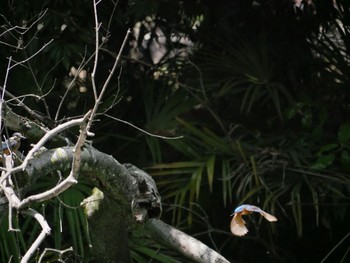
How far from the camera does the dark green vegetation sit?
3604 mm

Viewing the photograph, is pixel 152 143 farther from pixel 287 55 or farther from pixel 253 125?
pixel 287 55

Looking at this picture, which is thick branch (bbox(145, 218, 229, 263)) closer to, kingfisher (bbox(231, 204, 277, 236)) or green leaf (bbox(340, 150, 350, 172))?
kingfisher (bbox(231, 204, 277, 236))

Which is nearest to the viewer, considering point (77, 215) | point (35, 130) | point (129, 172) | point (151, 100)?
point (35, 130)

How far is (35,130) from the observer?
255 cm

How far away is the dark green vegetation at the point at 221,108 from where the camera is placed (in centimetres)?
360

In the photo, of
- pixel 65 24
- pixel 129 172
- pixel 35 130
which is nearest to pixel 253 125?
pixel 65 24

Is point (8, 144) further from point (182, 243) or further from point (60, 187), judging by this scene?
point (182, 243)

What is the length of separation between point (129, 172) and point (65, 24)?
1167mm

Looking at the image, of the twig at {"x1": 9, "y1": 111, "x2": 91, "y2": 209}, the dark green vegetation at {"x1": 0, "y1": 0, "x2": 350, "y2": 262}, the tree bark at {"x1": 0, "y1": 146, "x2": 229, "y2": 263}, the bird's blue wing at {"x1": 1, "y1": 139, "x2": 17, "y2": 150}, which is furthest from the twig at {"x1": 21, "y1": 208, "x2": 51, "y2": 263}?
the dark green vegetation at {"x1": 0, "y1": 0, "x2": 350, "y2": 262}

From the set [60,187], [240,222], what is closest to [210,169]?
[240,222]

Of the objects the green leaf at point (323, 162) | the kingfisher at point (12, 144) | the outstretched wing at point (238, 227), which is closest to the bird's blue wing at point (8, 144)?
the kingfisher at point (12, 144)

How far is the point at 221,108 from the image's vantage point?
4.28 m

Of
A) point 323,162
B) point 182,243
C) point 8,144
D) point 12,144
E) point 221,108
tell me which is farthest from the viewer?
point 221,108

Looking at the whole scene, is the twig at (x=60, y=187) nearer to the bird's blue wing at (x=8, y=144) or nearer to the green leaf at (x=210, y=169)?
the bird's blue wing at (x=8, y=144)
